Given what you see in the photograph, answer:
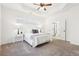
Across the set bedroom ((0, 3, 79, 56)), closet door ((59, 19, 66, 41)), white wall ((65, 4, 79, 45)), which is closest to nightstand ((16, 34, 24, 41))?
bedroom ((0, 3, 79, 56))

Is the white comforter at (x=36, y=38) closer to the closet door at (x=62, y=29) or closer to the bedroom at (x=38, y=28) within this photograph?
the bedroom at (x=38, y=28)

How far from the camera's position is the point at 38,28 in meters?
1.79

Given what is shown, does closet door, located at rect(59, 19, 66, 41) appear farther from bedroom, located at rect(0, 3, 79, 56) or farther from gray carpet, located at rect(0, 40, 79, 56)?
gray carpet, located at rect(0, 40, 79, 56)

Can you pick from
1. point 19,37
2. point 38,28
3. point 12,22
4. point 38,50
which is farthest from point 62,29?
point 12,22

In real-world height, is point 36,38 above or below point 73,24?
below

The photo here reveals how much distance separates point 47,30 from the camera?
71.2 inches

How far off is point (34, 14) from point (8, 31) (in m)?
0.69

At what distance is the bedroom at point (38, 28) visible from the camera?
5.53 ft

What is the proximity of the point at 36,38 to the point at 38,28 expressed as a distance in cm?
28

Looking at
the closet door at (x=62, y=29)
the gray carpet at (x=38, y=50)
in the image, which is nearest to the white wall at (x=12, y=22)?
the gray carpet at (x=38, y=50)

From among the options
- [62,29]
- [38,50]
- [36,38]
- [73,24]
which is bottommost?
[38,50]

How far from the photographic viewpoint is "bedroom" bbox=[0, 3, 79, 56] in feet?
5.53

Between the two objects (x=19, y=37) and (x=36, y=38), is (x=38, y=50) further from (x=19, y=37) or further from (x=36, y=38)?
(x=19, y=37)

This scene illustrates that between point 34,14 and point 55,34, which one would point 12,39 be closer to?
point 34,14
